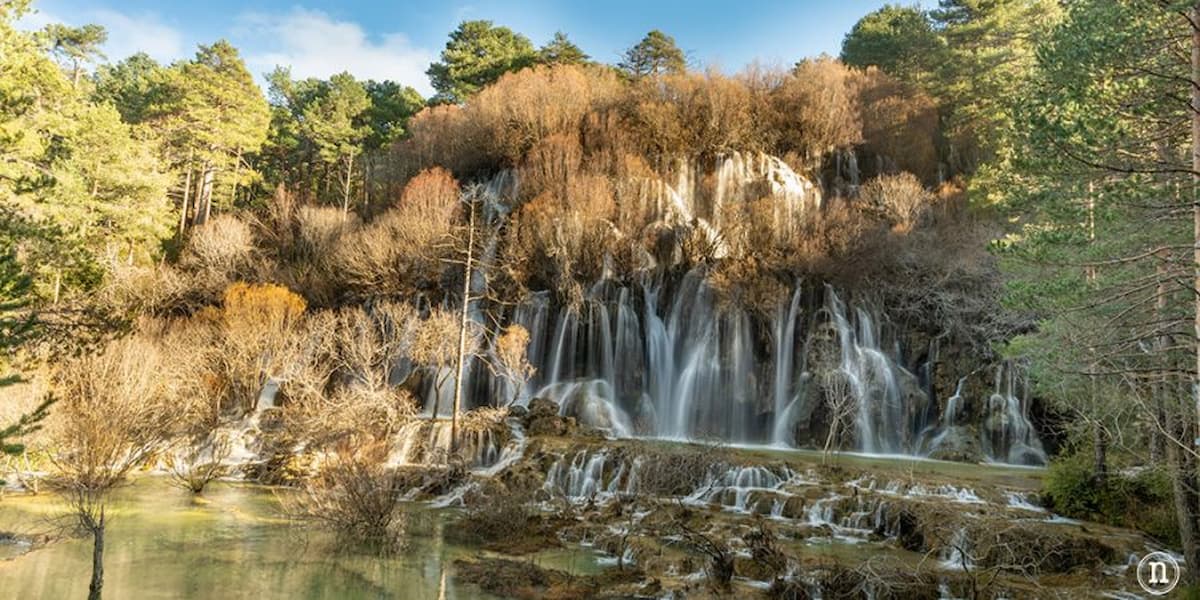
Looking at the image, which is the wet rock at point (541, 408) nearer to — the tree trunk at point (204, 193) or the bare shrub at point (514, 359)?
the bare shrub at point (514, 359)

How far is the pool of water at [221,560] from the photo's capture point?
980 centimetres

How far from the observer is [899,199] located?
34969mm

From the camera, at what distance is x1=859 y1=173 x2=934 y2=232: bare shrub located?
34531 mm

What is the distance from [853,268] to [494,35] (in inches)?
1353

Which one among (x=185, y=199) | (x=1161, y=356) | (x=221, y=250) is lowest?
(x=1161, y=356)

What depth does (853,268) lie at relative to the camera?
31078 mm

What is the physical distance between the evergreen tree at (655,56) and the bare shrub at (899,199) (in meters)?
20.3

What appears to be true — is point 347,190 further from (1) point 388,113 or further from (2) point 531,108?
(2) point 531,108

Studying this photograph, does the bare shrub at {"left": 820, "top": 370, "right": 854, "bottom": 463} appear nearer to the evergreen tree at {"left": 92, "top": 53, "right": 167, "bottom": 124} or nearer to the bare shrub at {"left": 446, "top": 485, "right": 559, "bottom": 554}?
the bare shrub at {"left": 446, "top": 485, "right": 559, "bottom": 554}

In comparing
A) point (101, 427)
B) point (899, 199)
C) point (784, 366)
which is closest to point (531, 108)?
point (899, 199)

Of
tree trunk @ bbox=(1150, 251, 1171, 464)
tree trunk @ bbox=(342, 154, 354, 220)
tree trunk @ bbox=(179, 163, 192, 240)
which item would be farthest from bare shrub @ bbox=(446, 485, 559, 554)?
tree trunk @ bbox=(179, 163, 192, 240)

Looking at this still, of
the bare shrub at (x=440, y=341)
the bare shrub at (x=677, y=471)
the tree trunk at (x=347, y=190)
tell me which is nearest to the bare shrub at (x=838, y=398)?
the bare shrub at (x=677, y=471)

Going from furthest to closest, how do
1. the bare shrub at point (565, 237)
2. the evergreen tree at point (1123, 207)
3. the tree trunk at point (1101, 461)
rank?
1. the bare shrub at point (565, 237)
2. the tree trunk at point (1101, 461)
3. the evergreen tree at point (1123, 207)

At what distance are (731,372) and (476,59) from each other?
1357 inches
